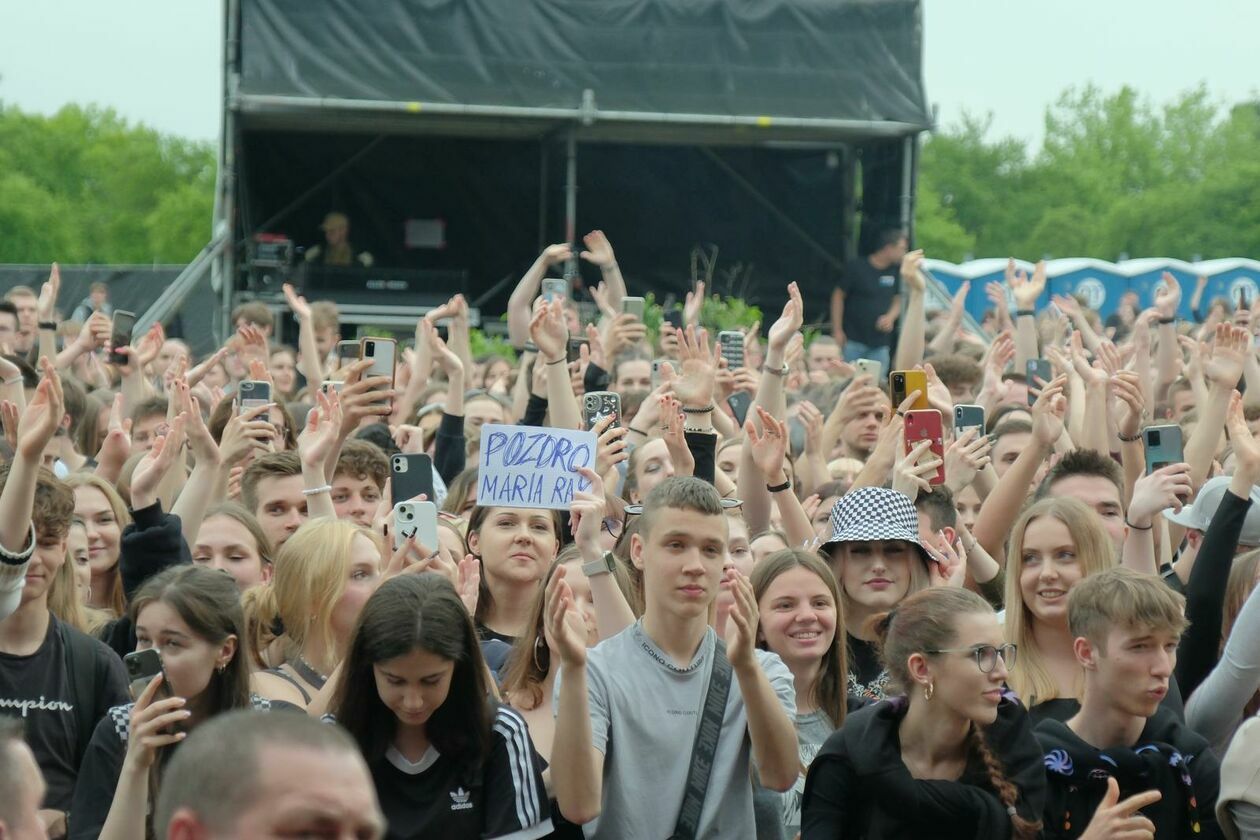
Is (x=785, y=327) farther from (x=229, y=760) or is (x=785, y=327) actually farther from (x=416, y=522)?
(x=229, y=760)

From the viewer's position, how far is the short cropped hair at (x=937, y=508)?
647 cm

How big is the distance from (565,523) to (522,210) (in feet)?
36.5

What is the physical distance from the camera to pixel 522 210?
58.8 ft

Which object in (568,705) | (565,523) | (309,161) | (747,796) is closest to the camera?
(568,705)

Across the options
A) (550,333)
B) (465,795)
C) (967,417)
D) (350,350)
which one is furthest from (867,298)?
(465,795)

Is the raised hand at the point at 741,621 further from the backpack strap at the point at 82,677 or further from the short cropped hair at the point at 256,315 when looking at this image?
the short cropped hair at the point at 256,315

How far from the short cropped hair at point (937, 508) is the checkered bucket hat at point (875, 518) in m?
0.63

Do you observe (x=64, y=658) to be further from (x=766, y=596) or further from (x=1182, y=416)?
(x=1182, y=416)

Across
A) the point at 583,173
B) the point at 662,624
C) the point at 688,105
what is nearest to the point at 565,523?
the point at 662,624

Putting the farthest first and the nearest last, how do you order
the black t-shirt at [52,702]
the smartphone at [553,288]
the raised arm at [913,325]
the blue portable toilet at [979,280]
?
the blue portable toilet at [979,280] → the raised arm at [913,325] → the smartphone at [553,288] → the black t-shirt at [52,702]

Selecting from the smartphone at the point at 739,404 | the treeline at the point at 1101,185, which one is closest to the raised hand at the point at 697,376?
the smartphone at the point at 739,404

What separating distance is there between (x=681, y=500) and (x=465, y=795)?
993mm

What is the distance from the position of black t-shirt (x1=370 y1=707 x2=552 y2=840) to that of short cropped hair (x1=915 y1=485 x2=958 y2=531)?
2.51m

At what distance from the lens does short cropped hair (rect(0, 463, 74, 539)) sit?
5.01 m
